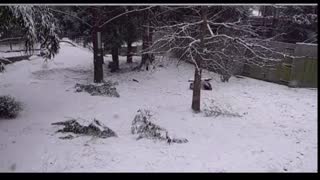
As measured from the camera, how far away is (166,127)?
10.8m

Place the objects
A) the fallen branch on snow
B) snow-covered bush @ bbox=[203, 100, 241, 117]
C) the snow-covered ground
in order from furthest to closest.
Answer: snow-covered bush @ bbox=[203, 100, 241, 117] → the fallen branch on snow → the snow-covered ground

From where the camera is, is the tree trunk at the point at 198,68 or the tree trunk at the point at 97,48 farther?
the tree trunk at the point at 97,48

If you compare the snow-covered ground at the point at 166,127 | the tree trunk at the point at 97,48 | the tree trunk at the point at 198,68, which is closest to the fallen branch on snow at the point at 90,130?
the snow-covered ground at the point at 166,127

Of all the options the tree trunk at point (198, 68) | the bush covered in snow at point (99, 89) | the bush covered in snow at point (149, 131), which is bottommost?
the bush covered in snow at point (99, 89)

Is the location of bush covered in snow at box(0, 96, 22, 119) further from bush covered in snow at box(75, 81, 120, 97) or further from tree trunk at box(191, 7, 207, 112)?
tree trunk at box(191, 7, 207, 112)

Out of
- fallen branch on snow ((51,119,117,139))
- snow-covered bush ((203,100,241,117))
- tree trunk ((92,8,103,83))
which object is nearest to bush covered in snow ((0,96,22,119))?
fallen branch on snow ((51,119,117,139))

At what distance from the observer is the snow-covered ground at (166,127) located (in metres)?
8.11

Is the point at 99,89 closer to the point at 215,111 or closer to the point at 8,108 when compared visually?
the point at 8,108

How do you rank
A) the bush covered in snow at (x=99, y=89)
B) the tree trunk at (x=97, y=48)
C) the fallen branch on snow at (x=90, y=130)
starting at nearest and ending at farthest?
the fallen branch on snow at (x=90, y=130) < the bush covered in snow at (x=99, y=89) < the tree trunk at (x=97, y=48)

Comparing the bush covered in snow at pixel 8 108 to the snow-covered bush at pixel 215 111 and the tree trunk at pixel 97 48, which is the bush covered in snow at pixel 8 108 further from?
the snow-covered bush at pixel 215 111

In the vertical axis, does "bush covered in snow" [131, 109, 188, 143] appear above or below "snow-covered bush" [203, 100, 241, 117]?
above

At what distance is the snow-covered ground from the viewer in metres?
8.11

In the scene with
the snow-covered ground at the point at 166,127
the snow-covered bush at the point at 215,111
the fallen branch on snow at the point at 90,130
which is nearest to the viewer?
the snow-covered ground at the point at 166,127

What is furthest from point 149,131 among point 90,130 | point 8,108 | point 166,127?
point 8,108
